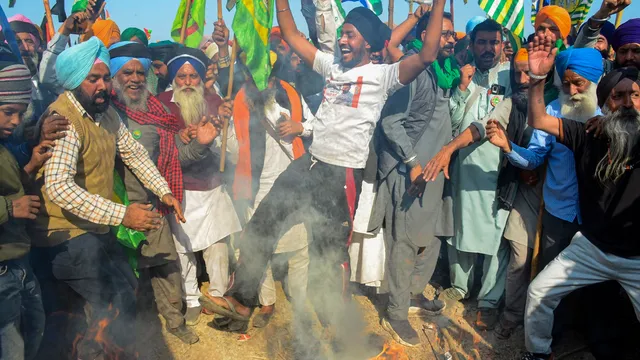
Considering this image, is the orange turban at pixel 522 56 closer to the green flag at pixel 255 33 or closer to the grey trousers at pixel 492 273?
the grey trousers at pixel 492 273

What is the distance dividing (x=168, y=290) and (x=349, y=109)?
2370 mm

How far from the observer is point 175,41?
466 cm

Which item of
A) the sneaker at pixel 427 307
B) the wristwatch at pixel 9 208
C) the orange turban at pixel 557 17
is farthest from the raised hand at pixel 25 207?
the orange turban at pixel 557 17

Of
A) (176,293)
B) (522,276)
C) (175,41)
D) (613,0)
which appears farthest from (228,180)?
(613,0)

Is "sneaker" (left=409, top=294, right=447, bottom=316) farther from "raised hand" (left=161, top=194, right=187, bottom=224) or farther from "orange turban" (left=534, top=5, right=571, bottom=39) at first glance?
"orange turban" (left=534, top=5, right=571, bottom=39)

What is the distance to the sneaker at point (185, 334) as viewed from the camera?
3.93 metres

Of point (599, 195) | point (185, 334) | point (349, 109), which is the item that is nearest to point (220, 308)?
point (185, 334)

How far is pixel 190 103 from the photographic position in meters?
4.07

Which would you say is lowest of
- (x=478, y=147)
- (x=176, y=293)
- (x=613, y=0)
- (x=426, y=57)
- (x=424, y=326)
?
(x=424, y=326)

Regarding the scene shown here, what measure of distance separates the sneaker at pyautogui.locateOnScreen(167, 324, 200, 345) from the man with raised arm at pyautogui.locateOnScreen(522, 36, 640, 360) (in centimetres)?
289

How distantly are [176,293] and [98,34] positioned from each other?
10.4 ft

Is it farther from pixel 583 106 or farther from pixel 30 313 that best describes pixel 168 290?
pixel 583 106

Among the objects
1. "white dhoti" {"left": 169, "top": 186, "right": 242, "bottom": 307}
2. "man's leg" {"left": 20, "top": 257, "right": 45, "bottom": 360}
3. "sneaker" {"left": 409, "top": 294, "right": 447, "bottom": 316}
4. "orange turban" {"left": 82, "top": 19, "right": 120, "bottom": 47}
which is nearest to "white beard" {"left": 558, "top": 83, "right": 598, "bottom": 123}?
"sneaker" {"left": 409, "top": 294, "right": 447, "bottom": 316}

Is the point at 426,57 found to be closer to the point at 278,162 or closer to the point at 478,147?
the point at 478,147
